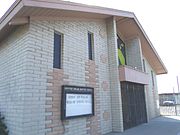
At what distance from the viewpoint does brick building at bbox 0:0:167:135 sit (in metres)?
5.39

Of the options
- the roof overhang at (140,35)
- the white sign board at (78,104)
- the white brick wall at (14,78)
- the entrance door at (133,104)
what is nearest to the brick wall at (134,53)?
the roof overhang at (140,35)

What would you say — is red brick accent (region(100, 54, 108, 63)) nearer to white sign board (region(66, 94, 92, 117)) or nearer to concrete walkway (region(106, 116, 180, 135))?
white sign board (region(66, 94, 92, 117))

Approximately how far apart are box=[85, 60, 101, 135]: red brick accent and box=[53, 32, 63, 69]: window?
139 centimetres

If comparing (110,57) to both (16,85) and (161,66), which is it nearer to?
(16,85)

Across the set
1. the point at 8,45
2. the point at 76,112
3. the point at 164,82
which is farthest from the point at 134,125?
the point at 164,82

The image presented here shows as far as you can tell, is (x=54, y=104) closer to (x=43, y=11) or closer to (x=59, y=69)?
(x=59, y=69)

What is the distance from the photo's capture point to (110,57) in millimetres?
9188

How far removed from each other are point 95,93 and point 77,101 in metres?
1.28

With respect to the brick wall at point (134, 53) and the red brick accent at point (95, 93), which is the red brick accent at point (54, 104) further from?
the brick wall at point (134, 53)

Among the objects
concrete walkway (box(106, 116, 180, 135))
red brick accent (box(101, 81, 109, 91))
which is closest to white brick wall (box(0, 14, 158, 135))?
red brick accent (box(101, 81, 109, 91))

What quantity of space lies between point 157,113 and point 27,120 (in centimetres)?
1330

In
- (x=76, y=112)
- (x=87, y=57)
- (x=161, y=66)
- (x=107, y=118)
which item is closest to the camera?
(x=76, y=112)

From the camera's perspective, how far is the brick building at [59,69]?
5395 millimetres

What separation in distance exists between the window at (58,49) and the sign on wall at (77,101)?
0.85 meters
